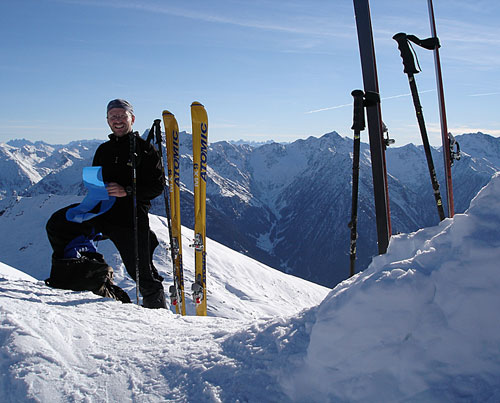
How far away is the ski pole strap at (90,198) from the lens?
438 cm

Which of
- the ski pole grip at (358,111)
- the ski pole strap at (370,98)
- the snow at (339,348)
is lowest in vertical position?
the snow at (339,348)

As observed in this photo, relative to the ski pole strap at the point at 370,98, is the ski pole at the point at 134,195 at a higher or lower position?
lower

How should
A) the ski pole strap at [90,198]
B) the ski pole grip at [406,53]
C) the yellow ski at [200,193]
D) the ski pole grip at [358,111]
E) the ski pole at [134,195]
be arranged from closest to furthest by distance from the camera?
the ski pole grip at [358,111] < the ski pole grip at [406,53] < the ski pole strap at [90,198] < the ski pole at [134,195] < the yellow ski at [200,193]

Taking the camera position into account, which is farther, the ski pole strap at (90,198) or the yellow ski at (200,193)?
the yellow ski at (200,193)

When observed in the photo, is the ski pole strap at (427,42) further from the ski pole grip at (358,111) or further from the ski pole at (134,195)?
the ski pole at (134,195)

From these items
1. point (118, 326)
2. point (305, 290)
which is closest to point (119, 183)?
point (118, 326)

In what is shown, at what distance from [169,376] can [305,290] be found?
2543 centimetres

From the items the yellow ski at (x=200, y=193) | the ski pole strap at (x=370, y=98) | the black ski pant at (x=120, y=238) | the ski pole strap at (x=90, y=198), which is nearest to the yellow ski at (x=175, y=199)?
the yellow ski at (x=200, y=193)

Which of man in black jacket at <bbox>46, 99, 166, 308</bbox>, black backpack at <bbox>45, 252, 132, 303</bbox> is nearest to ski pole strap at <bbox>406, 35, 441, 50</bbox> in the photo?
man in black jacket at <bbox>46, 99, 166, 308</bbox>

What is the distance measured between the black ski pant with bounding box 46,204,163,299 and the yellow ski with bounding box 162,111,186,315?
2688 millimetres

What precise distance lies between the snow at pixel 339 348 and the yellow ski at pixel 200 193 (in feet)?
15.2

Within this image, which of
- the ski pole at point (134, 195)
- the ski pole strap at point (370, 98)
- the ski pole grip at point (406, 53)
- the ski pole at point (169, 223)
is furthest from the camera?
the ski pole at point (169, 223)

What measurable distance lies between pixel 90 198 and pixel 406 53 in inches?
156

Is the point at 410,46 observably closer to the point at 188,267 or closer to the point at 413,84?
the point at 413,84
